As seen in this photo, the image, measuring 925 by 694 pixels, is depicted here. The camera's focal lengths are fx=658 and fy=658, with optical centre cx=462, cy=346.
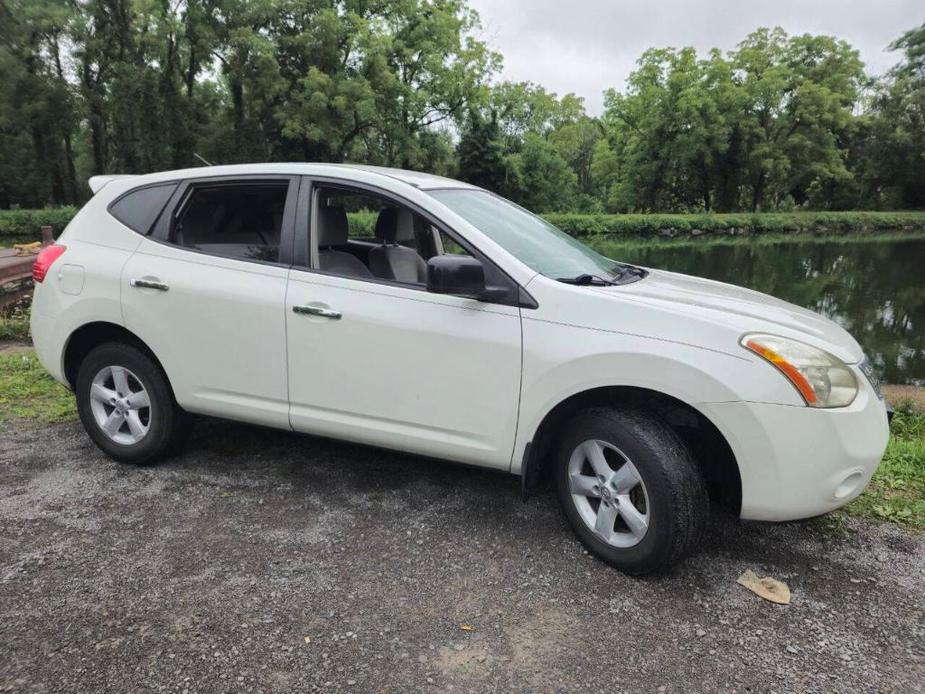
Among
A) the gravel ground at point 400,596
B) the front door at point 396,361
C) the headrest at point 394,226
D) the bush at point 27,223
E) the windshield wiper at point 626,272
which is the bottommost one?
the bush at point 27,223

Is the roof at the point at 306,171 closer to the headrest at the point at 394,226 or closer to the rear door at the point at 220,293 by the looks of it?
the rear door at the point at 220,293

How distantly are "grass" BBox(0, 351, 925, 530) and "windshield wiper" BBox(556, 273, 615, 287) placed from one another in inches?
68.4

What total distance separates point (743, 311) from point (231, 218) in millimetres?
2838

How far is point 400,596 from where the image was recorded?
9.04 feet

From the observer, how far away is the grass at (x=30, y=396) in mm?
4977

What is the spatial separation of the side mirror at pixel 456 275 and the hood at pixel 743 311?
0.58 m

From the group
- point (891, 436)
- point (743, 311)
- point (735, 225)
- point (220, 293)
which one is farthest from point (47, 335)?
point (735, 225)

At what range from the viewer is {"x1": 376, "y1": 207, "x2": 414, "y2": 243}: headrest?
405cm

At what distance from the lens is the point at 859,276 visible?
20.1 meters

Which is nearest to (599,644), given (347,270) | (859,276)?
(347,270)

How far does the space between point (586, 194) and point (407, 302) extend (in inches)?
2746

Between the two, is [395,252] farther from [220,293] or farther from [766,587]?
[766,587]

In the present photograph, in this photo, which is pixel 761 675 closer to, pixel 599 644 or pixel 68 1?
pixel 599 644

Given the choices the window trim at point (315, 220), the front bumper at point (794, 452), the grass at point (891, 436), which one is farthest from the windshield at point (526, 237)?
the grass at point (891, 436)
